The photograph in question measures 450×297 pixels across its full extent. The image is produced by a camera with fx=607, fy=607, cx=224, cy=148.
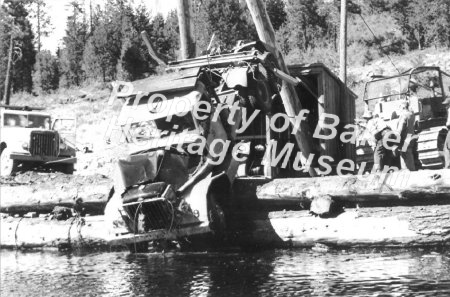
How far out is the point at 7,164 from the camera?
22000 mm

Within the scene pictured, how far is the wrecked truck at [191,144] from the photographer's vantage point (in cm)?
1073

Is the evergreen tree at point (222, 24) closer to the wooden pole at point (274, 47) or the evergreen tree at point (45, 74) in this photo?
the evergreen tree at point (45, 74)

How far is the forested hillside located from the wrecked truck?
26.6m

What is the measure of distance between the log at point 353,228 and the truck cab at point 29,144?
11856mm

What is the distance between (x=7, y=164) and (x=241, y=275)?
15145mm

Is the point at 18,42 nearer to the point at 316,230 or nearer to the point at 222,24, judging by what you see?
the point at 222,24

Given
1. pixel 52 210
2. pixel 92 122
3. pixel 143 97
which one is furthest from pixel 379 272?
pixel 92 122

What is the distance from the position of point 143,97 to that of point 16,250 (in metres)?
5.15

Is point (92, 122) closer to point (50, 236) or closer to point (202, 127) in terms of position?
point (50, 236)

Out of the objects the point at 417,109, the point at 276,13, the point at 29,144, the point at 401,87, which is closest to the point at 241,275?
the point at 417,109

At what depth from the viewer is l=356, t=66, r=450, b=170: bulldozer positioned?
15055 millimetres

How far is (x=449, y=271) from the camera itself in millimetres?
8523

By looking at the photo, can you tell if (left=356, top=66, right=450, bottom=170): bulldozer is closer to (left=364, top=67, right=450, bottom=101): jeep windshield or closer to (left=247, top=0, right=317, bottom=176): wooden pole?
(left=364, top=67, right=450, bottom=101): jeep windshield

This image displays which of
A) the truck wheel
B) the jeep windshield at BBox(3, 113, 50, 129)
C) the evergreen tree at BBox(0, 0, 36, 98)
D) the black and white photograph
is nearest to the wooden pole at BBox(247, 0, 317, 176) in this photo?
the black and white photograph
